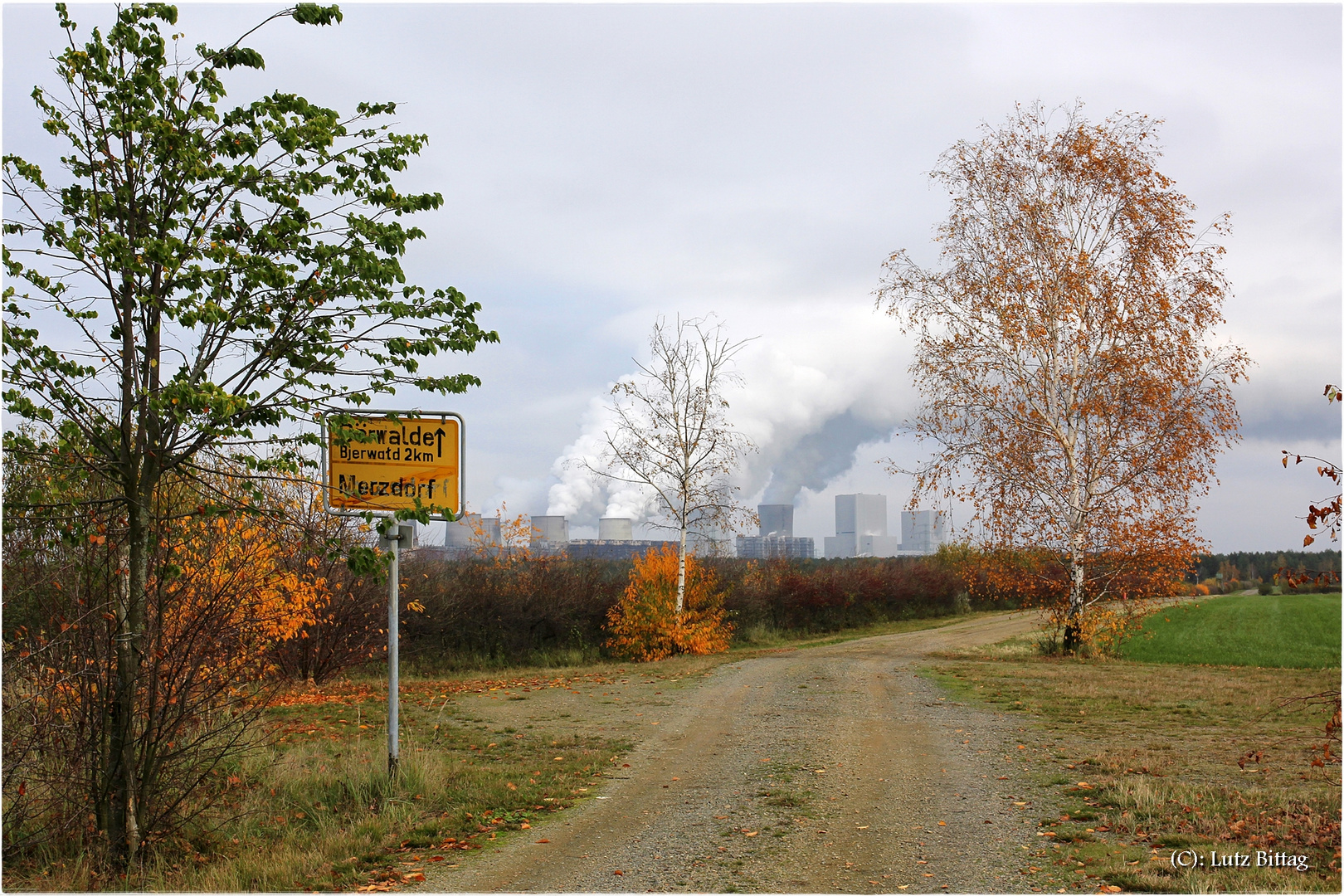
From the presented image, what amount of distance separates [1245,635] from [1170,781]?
31707 mm

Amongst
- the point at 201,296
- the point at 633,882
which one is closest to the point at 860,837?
the point at 633,882

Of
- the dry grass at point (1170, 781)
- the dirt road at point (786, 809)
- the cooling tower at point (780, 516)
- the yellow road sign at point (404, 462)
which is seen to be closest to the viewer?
the dry grass at point (1170, 781)

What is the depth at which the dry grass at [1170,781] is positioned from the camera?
5.37 meters

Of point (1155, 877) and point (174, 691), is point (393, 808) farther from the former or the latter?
point (1155, 877)

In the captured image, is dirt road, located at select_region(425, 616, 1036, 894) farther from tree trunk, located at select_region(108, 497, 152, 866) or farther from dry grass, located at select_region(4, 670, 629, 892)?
tree trunk, located at select_region(108, 497, 152, 866)

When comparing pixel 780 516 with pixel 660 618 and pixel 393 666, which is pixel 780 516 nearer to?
pixel 660 618

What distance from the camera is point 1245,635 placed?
109ft

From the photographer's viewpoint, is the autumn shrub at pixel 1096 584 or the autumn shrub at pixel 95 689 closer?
the autumn shrub at pixel 95 689

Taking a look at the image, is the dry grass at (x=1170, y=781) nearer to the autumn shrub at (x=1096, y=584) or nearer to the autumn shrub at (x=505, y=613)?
the autumn shrub at (x=1096, y=584)

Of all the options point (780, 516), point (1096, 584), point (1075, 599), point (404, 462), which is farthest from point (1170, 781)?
point (780, 516)

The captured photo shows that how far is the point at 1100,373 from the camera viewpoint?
58.4ft

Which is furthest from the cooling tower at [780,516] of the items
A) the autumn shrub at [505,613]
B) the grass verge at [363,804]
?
the grass verge at [363,804]

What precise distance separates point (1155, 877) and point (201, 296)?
6933mm

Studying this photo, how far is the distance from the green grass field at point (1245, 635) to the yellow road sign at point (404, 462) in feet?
53.8
